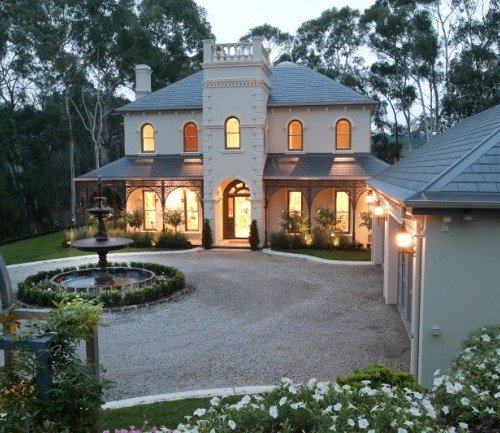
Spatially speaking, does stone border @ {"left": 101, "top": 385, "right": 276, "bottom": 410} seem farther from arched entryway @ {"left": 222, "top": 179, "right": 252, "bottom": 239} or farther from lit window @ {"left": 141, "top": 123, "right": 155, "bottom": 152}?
lit window @ {"left": 141, "top": 123, "right": 155, "bottom": 152}

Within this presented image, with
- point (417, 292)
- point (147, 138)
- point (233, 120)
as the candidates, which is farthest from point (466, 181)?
point (147, 138)

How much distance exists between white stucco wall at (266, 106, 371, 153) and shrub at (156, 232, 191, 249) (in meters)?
5.94

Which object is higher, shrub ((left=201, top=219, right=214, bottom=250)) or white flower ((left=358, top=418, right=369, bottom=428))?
white flower ((left=358, top=418, right=369, bottom=428))

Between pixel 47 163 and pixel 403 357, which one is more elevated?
pixel 47 163

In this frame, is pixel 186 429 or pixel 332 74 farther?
pixel 332 74

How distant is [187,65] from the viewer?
42.4 m

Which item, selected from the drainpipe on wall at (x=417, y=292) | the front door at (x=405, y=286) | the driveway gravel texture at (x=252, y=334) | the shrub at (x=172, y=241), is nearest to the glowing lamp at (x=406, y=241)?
the drainpipe on wall at (x=417, y=292)

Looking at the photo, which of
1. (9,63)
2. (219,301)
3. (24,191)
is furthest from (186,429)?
(9,63)

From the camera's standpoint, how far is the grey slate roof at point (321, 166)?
23.1 meters

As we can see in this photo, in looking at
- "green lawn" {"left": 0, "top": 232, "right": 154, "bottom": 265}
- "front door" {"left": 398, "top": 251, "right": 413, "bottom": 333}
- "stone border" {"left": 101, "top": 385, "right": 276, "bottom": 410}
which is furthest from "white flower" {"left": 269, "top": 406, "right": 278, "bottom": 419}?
"green lawn" {"left": 0, "top": 232, "right": 154, "bottom": 265}

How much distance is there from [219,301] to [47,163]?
27.0 m

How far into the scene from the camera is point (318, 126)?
24734 mm

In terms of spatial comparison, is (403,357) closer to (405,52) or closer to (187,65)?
(405,52)

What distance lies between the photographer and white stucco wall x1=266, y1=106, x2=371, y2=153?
24469mm
